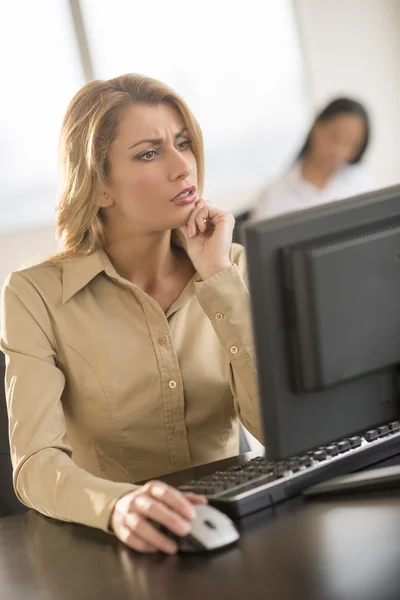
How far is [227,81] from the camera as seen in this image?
5086mm

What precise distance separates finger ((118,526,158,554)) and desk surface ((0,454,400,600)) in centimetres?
A: 1

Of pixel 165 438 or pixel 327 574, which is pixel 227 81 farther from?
pixel 327 574

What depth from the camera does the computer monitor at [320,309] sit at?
991 mm

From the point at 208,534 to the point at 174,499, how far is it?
2.8 inches

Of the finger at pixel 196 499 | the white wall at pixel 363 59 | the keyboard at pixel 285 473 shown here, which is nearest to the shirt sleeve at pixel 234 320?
the keyboard at pixel 285 473

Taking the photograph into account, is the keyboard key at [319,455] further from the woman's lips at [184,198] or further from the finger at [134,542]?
the woman's lips at [184,198]

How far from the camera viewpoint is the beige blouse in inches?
64.7

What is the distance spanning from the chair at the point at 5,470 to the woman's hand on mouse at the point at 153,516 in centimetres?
57

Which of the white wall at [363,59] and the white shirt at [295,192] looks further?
the white wall at [363,59]

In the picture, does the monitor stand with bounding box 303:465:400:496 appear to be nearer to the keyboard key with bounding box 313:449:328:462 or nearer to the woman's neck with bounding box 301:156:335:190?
the keyboard key with bounding box 313:449:328:462

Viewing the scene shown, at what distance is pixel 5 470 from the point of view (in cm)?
176

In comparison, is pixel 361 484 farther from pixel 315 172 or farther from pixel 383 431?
pixel 315 172

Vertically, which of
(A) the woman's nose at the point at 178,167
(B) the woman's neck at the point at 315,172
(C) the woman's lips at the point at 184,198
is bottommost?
(B) the woman's neck at the point at 315,172

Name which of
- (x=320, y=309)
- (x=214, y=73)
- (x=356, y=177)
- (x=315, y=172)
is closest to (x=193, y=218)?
(x=320, y=309)
